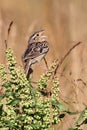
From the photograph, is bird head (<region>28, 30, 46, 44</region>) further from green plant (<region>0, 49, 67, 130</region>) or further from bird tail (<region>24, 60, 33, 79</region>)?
green plant (<region>0, 49, 67, 130</region>)

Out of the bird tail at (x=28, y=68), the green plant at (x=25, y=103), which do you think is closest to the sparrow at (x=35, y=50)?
the bird tail at (x=28, y=68)

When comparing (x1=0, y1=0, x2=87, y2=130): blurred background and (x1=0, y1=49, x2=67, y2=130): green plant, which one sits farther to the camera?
(x1=0, y1=0, x2=87, y2=130): blurred background

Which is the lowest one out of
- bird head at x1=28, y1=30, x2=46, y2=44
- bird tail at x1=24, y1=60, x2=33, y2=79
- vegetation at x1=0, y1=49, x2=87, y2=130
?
vegetation at x1=0, y1=49, x2=87, y2=130

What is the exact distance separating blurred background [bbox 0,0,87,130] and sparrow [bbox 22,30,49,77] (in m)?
0.04

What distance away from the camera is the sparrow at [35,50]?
5.84 m

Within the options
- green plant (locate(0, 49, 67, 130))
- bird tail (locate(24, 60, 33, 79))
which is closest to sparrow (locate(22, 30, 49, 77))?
bird tail (locate(24, 60, 33, 79))

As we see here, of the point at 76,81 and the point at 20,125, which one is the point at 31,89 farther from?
the point at 76,81

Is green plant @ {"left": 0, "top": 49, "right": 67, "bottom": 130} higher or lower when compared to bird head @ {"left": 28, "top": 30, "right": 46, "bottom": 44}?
lower

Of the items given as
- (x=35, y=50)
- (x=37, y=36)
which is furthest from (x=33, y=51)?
(x=37, y=36)

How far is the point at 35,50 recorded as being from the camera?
591 centimetres

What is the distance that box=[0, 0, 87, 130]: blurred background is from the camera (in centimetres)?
580

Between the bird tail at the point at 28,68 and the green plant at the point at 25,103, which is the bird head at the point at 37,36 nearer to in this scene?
the bird tail at the point at 28,68

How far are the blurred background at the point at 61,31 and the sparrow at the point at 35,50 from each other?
0.14 feet

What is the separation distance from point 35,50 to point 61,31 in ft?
1.08
